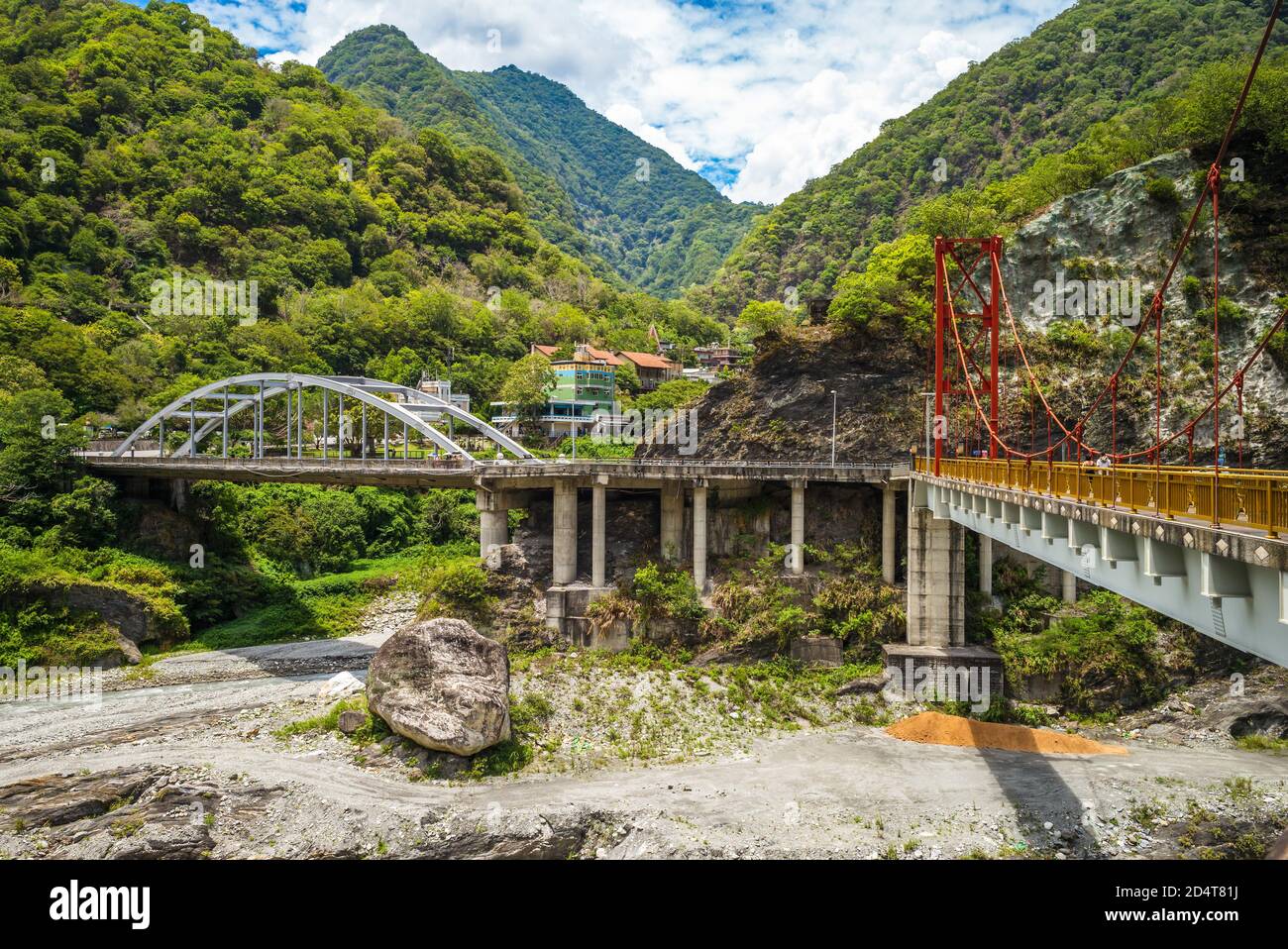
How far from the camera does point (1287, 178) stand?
130 feet

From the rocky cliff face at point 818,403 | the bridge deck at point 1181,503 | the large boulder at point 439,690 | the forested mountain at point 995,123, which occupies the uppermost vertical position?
the forested mountain at point 995,123

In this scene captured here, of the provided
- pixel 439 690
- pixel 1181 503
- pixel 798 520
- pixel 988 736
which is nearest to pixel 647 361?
pixel 798 520

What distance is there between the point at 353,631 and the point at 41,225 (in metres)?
48.0

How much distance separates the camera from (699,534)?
34000 mm

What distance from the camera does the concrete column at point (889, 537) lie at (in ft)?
107

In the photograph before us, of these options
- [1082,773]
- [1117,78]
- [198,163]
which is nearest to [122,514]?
[1082,773]

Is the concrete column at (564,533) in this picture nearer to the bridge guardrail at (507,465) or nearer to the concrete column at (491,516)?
the bridge guardrail at (507,465)

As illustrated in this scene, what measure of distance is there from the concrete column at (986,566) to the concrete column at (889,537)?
3346 mm

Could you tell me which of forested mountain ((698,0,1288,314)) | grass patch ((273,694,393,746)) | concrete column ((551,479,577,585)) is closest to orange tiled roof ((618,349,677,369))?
forested mountain ((698,0,1288,314))

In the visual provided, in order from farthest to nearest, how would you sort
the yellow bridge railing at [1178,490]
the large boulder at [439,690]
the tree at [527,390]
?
1. the tree at [527,390]
2. the large boulder at [439,690]
3. the yellow bridge railing at [1178,490]

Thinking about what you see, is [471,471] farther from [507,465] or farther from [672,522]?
[672,522]

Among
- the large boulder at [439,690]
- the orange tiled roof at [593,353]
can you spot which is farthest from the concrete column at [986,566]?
the orange tiled roof at [593,353]

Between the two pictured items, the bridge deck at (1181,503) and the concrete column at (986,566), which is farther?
the concrete column at (986,566)

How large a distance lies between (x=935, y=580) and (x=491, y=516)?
18941 millimetres
